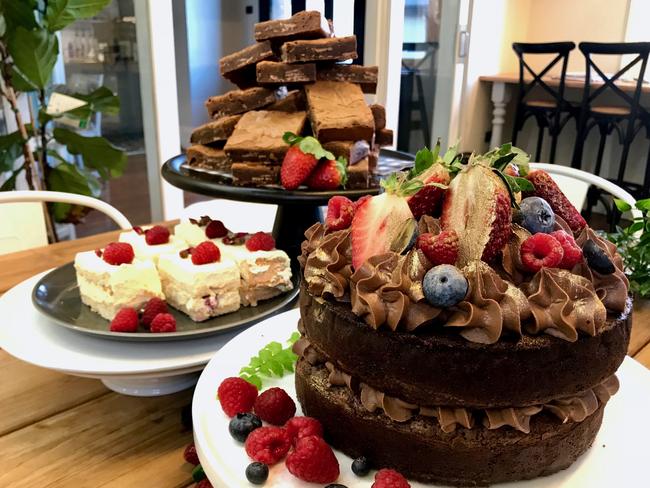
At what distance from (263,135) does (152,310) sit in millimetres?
558

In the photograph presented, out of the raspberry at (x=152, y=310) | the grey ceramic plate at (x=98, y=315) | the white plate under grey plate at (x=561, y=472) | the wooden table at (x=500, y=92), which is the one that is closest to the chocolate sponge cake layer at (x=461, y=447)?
the white plate under grey plate at (x=561, y=472)

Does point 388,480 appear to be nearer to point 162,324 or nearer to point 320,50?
point 162,324

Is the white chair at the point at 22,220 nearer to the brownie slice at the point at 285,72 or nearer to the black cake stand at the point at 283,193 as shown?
the black cake stand at the point at 283,193

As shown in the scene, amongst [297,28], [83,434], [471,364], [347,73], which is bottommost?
[83,434]

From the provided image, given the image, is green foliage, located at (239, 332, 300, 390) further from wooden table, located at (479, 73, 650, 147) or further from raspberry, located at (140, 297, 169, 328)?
wooden table, located at (479, 73, 650, 147)

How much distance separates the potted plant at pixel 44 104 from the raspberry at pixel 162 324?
1622 millimetres

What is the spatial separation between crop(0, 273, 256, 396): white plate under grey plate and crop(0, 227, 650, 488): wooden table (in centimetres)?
3

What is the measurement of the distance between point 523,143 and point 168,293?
16.5 feet

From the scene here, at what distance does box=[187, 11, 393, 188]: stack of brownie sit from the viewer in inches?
56.7

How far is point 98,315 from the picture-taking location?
118 cm

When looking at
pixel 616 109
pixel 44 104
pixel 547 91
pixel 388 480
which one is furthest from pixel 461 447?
pixel 547 91

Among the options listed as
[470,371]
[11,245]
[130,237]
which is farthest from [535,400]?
[11,245]

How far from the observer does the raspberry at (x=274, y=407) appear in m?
0.84

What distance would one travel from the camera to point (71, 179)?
8.43 feet
